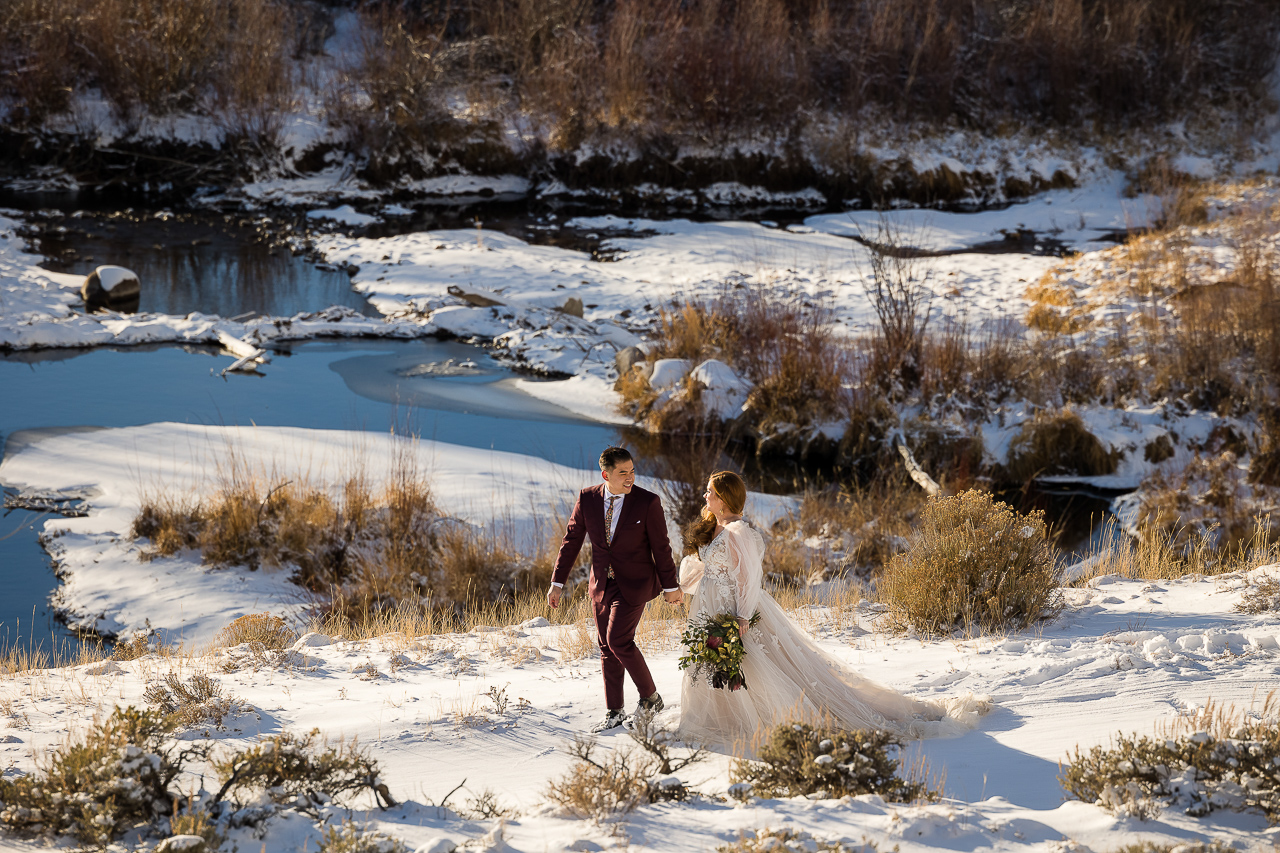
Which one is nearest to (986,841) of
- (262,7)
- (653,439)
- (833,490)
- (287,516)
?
(287,516)

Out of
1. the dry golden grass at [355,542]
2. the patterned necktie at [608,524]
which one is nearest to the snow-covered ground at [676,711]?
the patterned necktie at [608,524]

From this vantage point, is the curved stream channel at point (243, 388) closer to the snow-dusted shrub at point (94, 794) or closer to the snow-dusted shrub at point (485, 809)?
the snow-dusted shrub at point (94, 794)

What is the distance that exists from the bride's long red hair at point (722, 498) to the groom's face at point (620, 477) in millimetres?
347

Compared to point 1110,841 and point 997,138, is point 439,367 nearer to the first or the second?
point 1110,841

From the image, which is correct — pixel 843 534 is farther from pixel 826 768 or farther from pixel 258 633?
pixel 826 768

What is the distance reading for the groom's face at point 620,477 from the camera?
4.34 metres

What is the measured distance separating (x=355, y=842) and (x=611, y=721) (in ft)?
5.30

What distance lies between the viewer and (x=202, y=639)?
7.19 metres

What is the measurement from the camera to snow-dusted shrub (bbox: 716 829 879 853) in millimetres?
3080

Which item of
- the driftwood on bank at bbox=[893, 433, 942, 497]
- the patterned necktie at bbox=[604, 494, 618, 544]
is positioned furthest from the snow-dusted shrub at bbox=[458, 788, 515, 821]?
the driftwood on bank at bbox=[893, 433, 942, 497]

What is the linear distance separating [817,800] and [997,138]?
27.0 metres

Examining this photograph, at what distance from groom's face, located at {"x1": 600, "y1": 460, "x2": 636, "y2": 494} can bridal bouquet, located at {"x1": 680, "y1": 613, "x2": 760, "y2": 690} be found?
2.17 feet

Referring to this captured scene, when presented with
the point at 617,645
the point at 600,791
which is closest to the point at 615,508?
the point at 617,645

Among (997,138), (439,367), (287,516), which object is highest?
(997,138)
